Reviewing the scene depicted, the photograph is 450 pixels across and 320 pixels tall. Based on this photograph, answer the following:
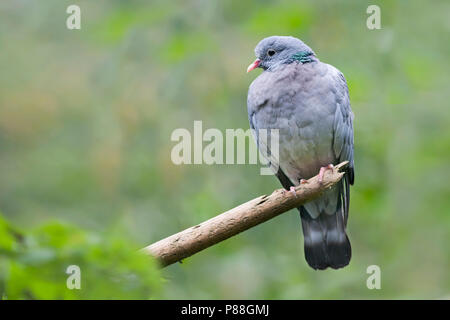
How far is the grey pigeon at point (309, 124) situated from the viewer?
189 inches

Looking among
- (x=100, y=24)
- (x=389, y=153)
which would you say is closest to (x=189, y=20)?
(x=100, y=24)

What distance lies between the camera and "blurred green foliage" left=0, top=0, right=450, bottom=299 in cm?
630

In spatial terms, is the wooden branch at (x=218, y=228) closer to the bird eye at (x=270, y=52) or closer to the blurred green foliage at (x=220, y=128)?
the bird eye at (x=270, y=52)

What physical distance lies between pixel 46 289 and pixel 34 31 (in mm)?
6167

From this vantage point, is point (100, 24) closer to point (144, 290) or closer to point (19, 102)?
point (19, 102)

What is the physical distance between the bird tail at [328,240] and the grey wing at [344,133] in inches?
6.7

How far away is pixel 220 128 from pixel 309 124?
185cm

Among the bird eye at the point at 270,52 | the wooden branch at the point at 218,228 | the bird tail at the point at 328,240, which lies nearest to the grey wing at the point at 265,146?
the bird tail at the point at 328,240

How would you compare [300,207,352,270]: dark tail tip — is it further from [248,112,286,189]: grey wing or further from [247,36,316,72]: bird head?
[247,36,316,72]: bird head

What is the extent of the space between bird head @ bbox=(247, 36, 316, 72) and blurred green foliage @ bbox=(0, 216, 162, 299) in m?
3.14

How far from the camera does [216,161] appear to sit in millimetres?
6461

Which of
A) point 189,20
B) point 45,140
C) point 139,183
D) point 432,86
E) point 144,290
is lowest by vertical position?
point 144,290

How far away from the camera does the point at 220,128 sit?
652 centimetres

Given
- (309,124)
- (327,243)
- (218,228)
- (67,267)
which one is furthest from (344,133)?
(67,267)
